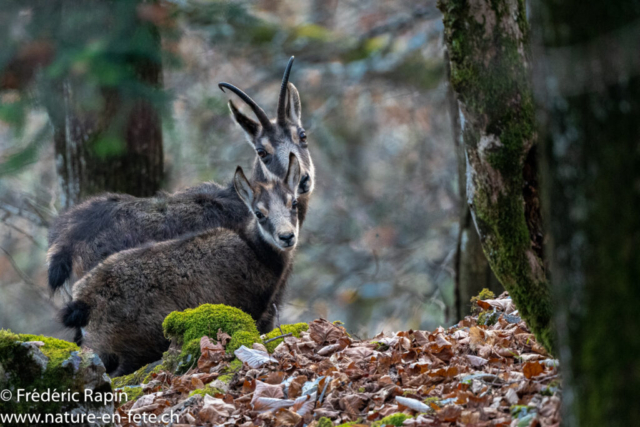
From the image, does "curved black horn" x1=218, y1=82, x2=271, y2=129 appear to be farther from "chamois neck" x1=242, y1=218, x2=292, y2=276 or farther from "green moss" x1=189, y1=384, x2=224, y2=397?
"green moss" x1=189, y1=384, x2=224, y2=397

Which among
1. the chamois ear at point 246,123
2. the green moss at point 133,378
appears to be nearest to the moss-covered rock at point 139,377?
the green moss at point 133,378

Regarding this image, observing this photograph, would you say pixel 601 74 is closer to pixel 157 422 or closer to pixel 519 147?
pixel 519 147

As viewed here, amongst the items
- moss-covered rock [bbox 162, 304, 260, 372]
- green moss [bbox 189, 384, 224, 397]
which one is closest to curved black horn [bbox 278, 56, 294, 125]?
moss-covered rock [bbox 162, 304, 260, 372]

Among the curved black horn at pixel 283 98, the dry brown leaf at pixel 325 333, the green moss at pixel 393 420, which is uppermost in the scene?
the curved black horn at pixel 283 98

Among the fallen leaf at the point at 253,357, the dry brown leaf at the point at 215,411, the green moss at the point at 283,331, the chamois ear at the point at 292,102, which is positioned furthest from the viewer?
the chamois ear at the point at 292,102

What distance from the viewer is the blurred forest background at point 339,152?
12.3 metres

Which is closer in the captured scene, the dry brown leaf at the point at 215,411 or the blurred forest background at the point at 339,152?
the dry brown leaf at the point at 215,411

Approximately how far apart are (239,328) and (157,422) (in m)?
1.38

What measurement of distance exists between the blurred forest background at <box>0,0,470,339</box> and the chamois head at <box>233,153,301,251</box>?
9.16 feet

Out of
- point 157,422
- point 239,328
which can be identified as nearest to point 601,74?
point 157,422

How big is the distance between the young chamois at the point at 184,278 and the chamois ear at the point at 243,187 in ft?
0.03

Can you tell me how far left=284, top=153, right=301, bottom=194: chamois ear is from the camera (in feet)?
23.3

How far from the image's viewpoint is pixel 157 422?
13.8 feet

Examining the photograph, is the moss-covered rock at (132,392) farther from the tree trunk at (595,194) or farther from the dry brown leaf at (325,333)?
the tree trunk at (595,194)
